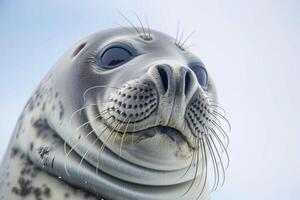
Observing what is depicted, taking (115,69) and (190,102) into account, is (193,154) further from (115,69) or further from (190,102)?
(115,69)

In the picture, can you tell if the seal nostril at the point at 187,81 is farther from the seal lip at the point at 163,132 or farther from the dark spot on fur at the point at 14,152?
the dark spot on fur at the point at 14,152

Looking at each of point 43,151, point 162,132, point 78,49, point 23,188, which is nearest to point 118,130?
point 162,132

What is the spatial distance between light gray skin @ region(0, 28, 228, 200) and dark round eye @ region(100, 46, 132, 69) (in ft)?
0.12

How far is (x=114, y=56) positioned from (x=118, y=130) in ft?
2.29

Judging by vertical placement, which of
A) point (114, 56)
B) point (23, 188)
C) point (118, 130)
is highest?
point (114, 56)

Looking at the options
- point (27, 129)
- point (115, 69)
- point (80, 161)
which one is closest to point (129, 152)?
point (80, 161)

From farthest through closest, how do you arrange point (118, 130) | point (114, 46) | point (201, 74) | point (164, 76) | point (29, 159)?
1. point (201, 74)
2. point (114, 46)
3. point (29, 159)
4. point (118, 130)
5. point (164, 76)

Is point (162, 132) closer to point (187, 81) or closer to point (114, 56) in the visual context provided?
point (187, 81)

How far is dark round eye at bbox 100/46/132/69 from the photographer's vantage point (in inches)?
158

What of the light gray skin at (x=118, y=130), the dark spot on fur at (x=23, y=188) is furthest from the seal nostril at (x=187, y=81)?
the dark spot on fur at (x=23, y=188)

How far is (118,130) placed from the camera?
355 cm

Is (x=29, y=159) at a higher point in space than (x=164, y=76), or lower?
lower

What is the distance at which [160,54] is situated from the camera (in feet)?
13.0

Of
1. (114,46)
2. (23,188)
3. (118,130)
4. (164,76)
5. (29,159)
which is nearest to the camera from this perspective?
(164,76)
